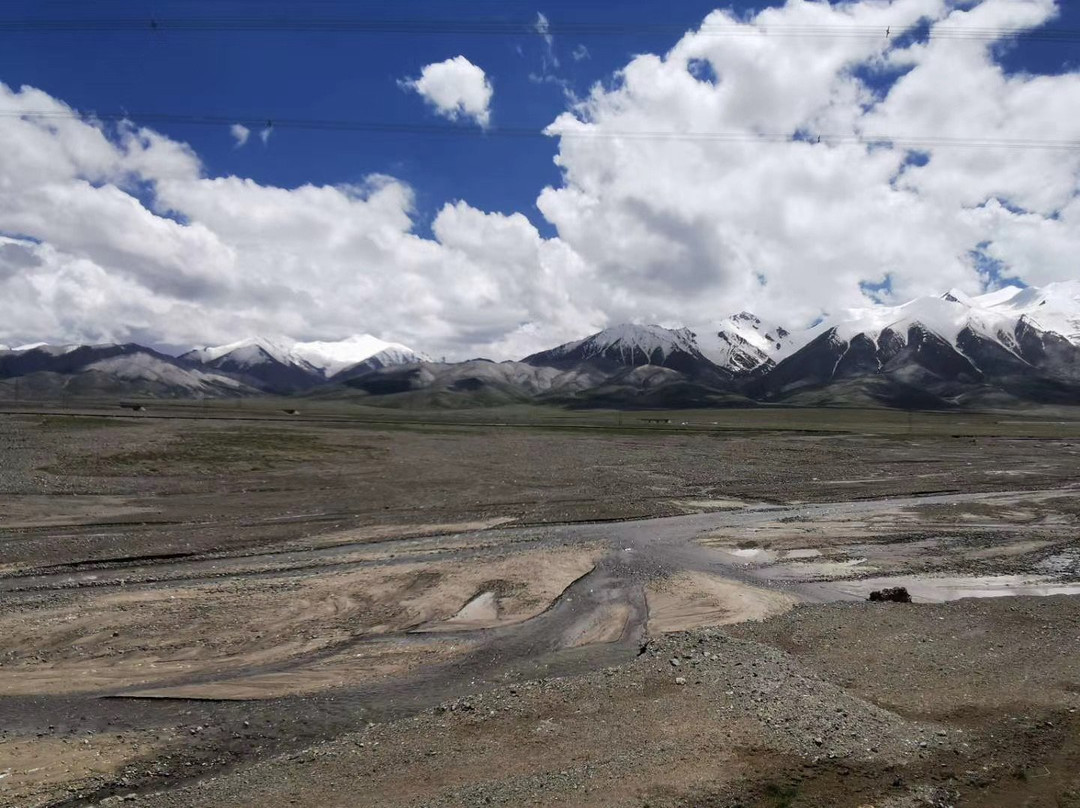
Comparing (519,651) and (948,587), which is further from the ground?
(519,651)

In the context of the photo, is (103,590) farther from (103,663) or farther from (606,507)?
(606,507)

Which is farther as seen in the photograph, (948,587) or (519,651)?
(948,587)

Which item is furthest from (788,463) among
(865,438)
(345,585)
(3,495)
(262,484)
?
(3,495)

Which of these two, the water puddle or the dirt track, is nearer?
the dirt track

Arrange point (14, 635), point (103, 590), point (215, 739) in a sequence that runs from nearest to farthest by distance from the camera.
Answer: point (215, 739) < point (14, 635) < point (103, 590)

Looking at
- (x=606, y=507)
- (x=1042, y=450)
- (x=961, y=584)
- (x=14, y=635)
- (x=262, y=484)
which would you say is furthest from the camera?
(x=1042, y=450)

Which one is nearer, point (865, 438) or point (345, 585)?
point (345, 585)

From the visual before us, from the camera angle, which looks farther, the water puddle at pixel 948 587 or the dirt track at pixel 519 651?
the water puddle at pixel 948 587
